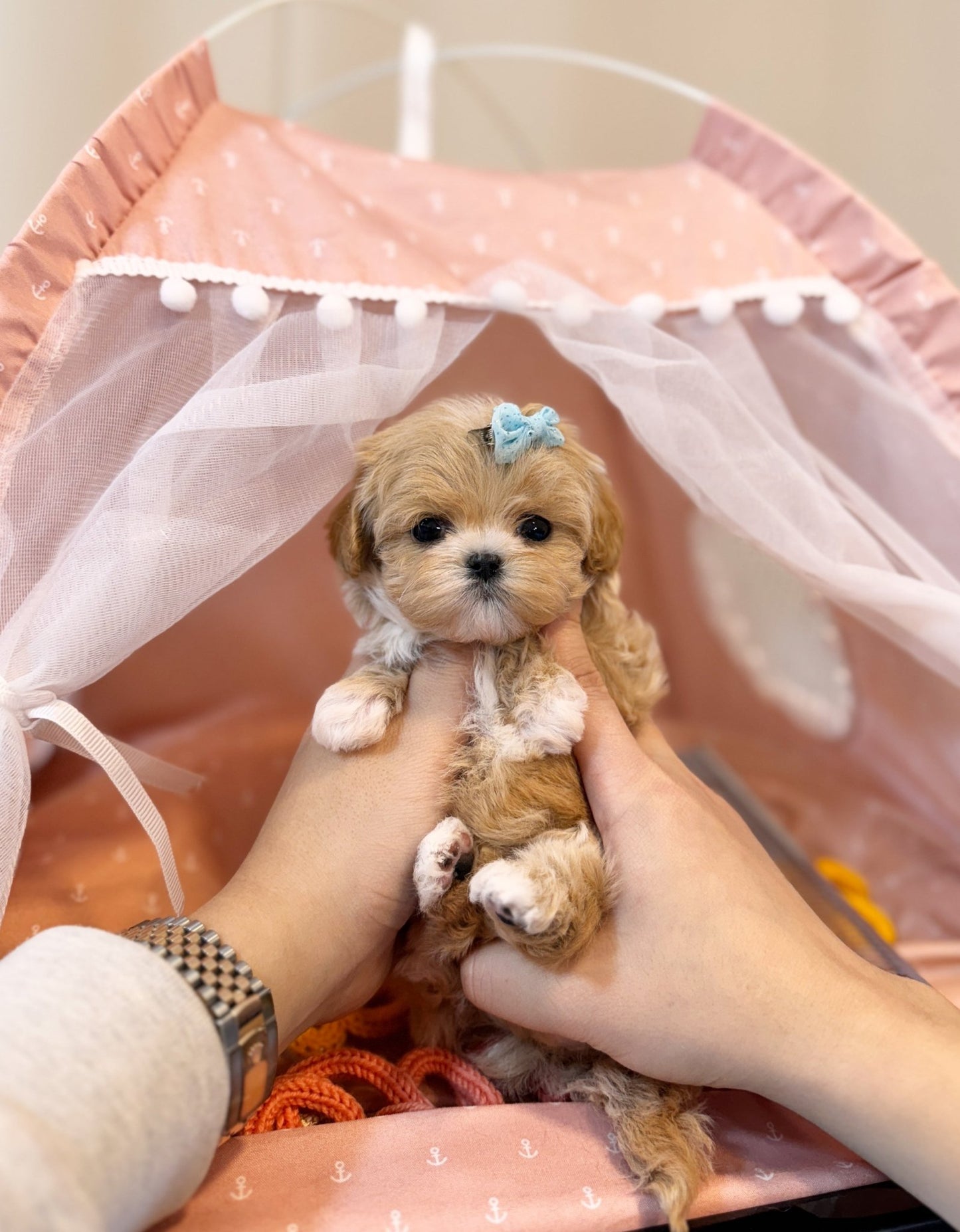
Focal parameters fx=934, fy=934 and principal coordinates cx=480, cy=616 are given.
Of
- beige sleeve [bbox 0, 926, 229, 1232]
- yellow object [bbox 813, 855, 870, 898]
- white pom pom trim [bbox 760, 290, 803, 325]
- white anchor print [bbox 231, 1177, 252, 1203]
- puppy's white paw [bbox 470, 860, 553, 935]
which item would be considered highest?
white pom pom trim [bbox 760, 290, 803, 325]

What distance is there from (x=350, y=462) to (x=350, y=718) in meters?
0.33

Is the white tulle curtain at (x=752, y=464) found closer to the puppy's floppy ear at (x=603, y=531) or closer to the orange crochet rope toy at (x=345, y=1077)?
the puppy's floppy ear at (x=603, y=531)

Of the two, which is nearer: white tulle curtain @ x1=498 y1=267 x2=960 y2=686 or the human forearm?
the human forearm

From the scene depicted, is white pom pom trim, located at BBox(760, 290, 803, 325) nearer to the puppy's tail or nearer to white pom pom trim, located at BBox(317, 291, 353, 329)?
white pom pom trim, located at BBox(317, 291, 353, 329)

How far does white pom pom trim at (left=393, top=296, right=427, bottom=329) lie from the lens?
135cm

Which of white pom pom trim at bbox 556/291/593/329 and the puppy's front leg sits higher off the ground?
white pom pom trim at bbox 556/291/593/329

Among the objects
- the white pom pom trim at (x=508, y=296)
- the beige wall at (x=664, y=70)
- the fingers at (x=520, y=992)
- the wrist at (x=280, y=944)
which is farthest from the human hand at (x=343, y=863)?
the beige wall at (x=664, y=70)

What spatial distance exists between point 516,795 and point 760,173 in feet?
4.13

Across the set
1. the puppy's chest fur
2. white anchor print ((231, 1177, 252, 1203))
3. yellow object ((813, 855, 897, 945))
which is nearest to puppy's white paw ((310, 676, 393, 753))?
the puppy's chest fur

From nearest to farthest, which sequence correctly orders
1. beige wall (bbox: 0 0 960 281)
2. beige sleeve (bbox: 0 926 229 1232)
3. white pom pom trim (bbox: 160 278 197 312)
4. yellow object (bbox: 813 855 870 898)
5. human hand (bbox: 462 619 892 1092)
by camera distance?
beige sleeve (bbox: 0 926 229 1232) → human hand (bbox: 462 619 892 1092) → white pom pom trim (bbox: 160 278 197 312) → yellow object (bbox: 813 855 870 898) → beige wall (bbox: 0 0 960 281)

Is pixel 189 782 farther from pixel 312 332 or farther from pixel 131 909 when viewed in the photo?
pixel 312 332

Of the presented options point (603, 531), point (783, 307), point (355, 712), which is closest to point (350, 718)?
point (355, 712)

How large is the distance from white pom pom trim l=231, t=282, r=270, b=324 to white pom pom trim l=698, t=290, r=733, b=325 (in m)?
0.69

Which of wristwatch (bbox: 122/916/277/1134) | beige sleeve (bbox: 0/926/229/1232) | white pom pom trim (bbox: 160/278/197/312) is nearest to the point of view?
beige sleeve (bbox: 0/926/229/1232)
